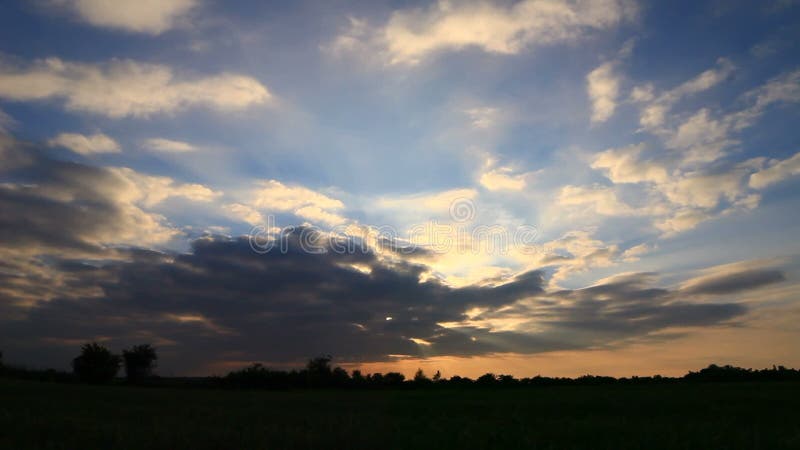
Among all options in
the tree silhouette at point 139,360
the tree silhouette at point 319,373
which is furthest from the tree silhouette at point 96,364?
the tree silhouette at point 319,373

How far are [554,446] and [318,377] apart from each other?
69.9m

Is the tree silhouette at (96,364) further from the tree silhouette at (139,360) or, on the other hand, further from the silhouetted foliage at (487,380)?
the silhouetted foliage at (487,380)

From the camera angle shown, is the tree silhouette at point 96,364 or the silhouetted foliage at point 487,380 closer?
the silhouetted foliage at point 487,380

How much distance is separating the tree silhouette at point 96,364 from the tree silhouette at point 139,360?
1.96 m

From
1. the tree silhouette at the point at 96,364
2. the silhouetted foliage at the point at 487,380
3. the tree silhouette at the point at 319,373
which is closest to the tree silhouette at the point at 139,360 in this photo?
the tree silhouette at the point at 96,364

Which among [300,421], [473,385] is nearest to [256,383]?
[473,385]

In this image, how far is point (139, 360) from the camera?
99.6 m

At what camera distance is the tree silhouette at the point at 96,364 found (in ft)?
302

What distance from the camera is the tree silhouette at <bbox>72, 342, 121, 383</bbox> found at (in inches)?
3627

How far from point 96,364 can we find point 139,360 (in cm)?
740

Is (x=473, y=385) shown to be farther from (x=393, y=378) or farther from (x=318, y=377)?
(x=318, y=377)

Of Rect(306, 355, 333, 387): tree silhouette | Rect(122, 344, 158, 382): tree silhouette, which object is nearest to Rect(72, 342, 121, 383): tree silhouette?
Rect(122, 344, 158, 382): tree silhouette

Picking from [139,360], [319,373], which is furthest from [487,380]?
[139,360]

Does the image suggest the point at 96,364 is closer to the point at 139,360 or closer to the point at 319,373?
the point at 139,360
